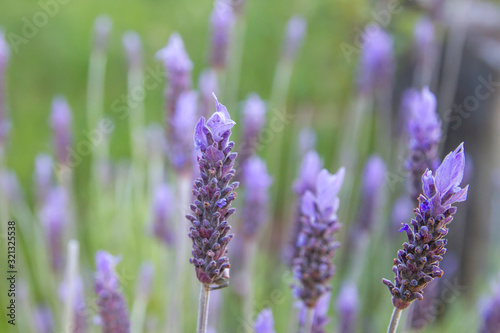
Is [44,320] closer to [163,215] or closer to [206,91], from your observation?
[163,215]

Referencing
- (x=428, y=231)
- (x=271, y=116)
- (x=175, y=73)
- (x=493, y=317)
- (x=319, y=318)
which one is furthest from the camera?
(x=271, y=116)

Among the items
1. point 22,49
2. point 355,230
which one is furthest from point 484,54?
Result: point 22,49

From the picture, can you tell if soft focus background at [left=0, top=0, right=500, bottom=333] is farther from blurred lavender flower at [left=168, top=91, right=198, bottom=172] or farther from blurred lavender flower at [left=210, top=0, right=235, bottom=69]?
blurred lavender flower at [left=168, top=91, right=198, bottom=172]

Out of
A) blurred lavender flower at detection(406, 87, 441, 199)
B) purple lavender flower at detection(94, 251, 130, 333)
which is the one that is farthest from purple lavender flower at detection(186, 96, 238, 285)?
blurred lavender flower at detection(406, 87, 441, 199)

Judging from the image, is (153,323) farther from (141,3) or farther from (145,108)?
(141,3)

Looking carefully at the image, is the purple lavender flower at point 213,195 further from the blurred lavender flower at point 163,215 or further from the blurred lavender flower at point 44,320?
the blurred lavender flower at point 44,320

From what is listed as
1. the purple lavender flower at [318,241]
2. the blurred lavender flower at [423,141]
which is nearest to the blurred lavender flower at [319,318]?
the purple lavender flower at [318,241]

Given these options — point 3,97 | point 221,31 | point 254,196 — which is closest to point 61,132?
point 3,97
